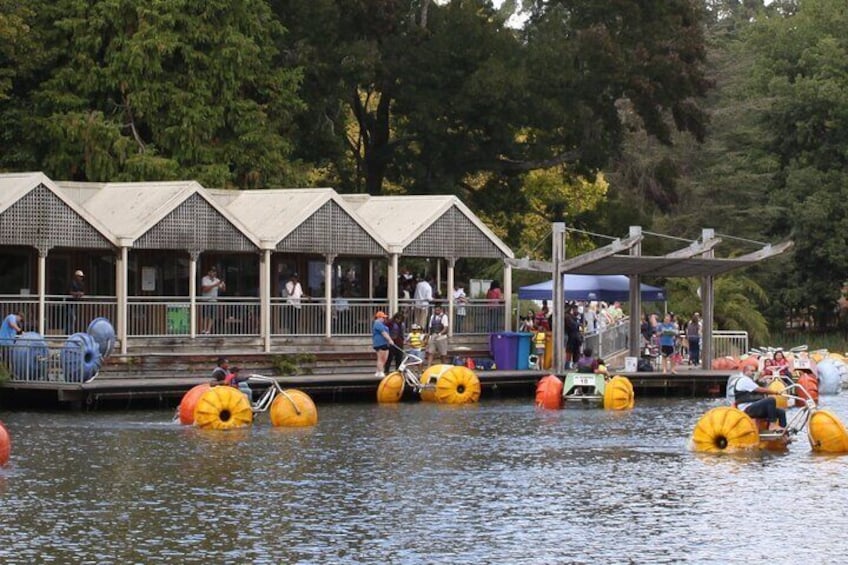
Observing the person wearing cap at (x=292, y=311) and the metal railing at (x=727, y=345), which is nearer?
the person wearing cap at (x=292, y=311)

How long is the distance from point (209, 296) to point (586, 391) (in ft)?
31.9

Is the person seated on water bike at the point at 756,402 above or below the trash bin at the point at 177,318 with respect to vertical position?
below

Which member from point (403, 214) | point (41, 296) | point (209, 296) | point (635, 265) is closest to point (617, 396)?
point (635, 265)

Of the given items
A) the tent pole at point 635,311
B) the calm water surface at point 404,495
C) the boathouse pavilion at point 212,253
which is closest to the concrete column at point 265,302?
the boathouse pavilion at point 212,253

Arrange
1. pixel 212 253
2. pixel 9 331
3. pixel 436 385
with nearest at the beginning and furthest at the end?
pixel 9 331
pixel 436 385
pixel 212 253

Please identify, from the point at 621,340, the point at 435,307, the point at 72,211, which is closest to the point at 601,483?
the point at 72,211

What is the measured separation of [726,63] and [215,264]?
54.5 meters

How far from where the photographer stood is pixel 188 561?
75.3 ft

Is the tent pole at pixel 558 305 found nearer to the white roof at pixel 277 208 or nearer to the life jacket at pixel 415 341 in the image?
the life jacket at pixel 415 341

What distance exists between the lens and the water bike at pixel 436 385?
4622 cm

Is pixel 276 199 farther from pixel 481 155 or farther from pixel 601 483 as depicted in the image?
pixel 601 483

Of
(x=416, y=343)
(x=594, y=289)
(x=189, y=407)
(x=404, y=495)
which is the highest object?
(x=594, y=289)

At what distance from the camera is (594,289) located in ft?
187

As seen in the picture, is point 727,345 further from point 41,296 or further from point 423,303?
point 41,296
